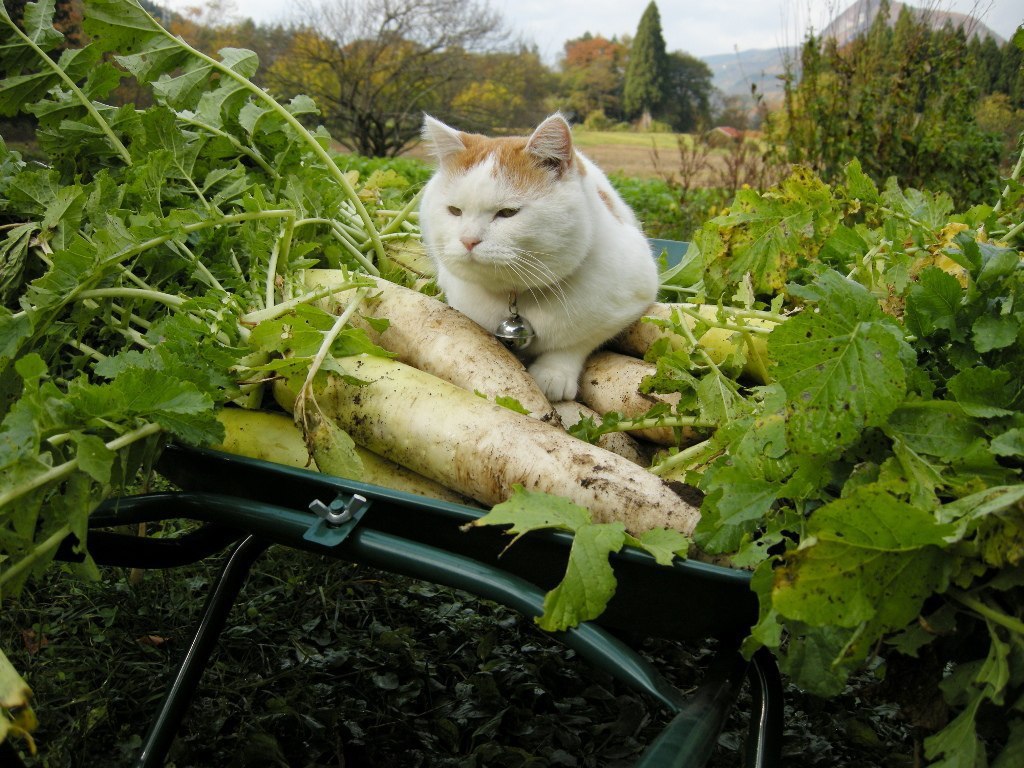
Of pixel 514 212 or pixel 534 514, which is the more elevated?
pixel 514 212

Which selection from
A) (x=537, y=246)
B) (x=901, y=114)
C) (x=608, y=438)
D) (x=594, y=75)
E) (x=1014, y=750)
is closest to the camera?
(x=1014, y=750)

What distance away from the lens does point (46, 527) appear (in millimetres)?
874

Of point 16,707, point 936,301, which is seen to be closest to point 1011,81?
point 936,301

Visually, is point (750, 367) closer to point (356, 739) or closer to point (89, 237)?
point (356, 739)

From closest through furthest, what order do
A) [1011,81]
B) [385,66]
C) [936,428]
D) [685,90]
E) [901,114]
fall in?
[936,428] → [901,114] → [1011,81] → [385,66] → [685,90]

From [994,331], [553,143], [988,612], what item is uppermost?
[553,143]

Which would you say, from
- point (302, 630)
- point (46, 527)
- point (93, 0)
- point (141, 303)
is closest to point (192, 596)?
point (302, 630)

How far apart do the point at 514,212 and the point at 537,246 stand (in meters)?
A: 0.08

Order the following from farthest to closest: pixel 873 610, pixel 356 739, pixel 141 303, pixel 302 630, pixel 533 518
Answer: pixel 302 630, pixel 356 739, pixel 141 303, pixel 533 518, pixel 873 610

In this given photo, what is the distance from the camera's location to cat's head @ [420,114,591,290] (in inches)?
57.0

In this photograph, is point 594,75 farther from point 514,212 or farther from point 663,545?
point 663,545

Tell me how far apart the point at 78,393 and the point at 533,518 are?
53 centimetres

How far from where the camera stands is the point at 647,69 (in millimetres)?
19578

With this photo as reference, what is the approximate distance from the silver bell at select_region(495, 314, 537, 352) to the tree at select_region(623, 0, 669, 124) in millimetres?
16441
